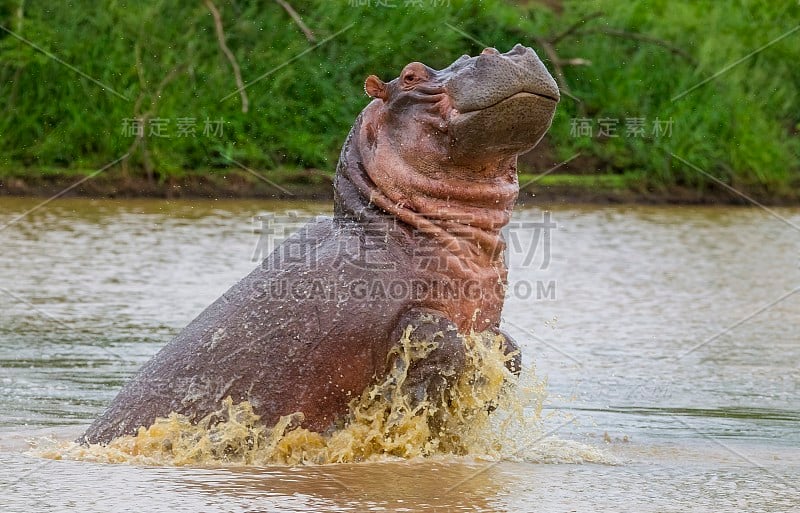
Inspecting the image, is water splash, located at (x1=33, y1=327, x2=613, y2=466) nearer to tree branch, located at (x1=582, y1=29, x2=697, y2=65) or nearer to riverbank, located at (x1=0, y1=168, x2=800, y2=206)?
riverbank, located at (x1=0, y1=168, x2=800, y2=206)

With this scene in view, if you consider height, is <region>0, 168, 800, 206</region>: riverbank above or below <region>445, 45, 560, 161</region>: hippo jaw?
below

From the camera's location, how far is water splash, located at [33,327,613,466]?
16.3 ft

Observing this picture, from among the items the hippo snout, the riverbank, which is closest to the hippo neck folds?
the hippo snout

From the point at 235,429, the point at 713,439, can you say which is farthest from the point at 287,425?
the point at 713,439

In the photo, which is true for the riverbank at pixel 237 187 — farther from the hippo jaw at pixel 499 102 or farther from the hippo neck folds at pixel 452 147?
the hippo jaw at pixel 499 102

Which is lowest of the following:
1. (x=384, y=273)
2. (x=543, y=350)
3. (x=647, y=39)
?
(x=543, y=350)

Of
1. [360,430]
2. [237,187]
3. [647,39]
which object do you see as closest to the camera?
[360,430]

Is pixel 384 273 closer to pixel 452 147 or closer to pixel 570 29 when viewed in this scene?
pixel 452 147

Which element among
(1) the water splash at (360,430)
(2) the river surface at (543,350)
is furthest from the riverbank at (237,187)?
(1) the water splash at (360,430)

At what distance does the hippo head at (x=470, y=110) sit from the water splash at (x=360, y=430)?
2.06ft

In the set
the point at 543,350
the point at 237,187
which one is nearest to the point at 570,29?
the point at 237,187

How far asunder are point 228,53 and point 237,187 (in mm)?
1437

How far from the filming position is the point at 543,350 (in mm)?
8336

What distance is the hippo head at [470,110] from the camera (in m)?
4.92
